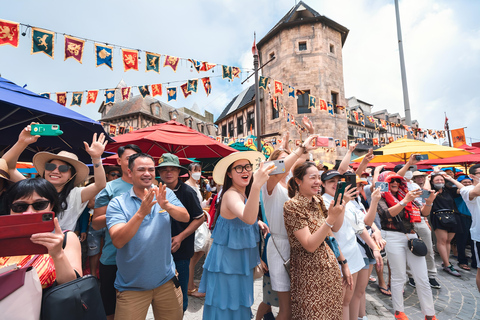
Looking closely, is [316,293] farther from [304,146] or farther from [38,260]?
[38,260]

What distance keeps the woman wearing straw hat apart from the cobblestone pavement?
193cm

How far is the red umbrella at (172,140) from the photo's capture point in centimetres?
459

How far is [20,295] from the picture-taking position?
1084 mm

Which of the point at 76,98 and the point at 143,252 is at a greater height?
the point at 76,98

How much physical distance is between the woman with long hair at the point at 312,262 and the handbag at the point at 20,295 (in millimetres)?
1796

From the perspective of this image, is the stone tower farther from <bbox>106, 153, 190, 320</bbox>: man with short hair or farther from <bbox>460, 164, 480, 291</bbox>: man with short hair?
<bbox>106, 153, 190, 320</bbox>: man with short hair

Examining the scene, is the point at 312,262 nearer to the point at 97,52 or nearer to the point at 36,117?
the point at 36,117

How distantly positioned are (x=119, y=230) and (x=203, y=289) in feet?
3.61

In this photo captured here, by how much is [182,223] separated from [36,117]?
2386mm

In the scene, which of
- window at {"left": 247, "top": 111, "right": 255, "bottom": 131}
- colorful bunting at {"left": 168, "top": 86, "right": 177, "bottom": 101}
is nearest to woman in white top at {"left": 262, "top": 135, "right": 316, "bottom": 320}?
colorful bunting at {"left": 168, "top": 86, "right": 177, "bottom": 101}

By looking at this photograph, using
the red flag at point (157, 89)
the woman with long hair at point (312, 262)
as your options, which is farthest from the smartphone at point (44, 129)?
the red flag at point (157, 89)

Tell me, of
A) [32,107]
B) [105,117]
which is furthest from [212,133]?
[32,107]

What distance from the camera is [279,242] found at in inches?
89.7

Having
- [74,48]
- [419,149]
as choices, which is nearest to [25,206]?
[419,149]
